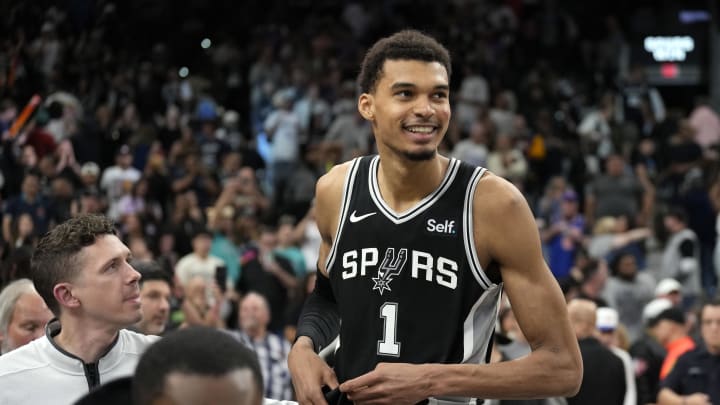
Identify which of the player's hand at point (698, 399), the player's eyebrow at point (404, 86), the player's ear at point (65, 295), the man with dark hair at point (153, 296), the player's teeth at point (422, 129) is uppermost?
the player's eyebrow at point (404, 86)

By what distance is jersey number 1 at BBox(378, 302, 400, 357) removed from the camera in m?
4.05

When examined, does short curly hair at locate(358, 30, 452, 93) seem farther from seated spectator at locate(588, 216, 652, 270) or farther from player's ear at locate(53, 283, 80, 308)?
seated spectator at locate(588, 216, 652, 270)

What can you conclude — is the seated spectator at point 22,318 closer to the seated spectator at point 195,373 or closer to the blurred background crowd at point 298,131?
the blurred background crowd at point 298,131

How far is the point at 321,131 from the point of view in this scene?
1867cm

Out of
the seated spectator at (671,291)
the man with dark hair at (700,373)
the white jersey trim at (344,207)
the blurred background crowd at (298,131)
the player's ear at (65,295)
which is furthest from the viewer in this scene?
the blurred background crowd at (298,131)

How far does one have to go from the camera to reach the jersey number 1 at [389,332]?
4055mm

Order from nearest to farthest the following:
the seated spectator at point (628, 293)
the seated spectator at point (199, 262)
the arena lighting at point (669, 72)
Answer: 1. the seated spectator at point (199, 262)
2. the seated spectator at point (628, 293)
3. the arena lighting at point (669, 72)

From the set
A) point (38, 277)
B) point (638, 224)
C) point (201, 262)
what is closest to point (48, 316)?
point (38, 277)

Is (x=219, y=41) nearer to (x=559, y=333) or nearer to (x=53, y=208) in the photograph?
(x=53, y=208)

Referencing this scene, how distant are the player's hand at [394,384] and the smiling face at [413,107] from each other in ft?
2.16

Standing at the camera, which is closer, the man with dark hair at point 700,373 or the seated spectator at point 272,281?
the man with dark hair at point 700,373

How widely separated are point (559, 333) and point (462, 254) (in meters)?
0.38

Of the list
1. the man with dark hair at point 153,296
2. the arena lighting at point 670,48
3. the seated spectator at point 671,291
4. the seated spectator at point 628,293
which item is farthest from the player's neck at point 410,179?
the arena lighting at point 670,48

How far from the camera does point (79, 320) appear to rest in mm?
4109
